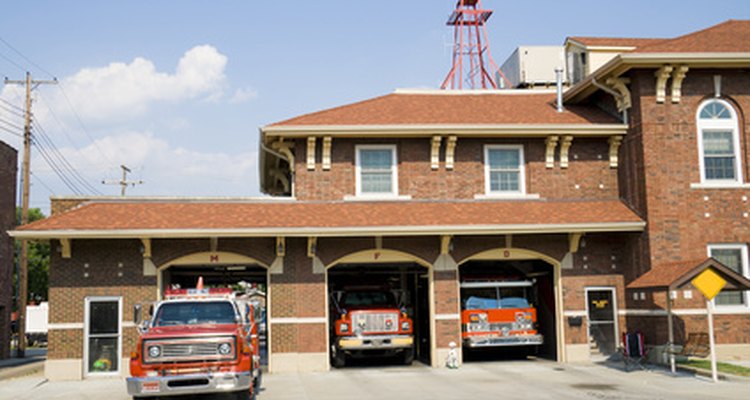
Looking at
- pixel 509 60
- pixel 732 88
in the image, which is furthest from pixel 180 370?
pixel 509 60

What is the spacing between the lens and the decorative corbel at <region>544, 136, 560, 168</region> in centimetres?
2248

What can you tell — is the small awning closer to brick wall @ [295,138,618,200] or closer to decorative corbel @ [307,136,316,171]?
brick wall @ [295,138,618,200]

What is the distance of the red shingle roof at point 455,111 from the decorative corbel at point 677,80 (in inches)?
86.2

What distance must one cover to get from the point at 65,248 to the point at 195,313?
6.60 m

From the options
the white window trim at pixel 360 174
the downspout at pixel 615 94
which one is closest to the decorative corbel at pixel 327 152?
the white window trim at pixel 360 174

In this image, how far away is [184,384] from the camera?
45.1 ft

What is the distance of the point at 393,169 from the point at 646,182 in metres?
7.02

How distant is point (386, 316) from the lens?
21344 millimetres

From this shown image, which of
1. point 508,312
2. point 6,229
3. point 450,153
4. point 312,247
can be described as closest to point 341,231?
point 312,247

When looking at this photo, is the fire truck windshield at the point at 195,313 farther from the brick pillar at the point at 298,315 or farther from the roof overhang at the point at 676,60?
the roof overhang at the point at 676,60

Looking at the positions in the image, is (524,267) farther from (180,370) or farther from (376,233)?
(180,370)

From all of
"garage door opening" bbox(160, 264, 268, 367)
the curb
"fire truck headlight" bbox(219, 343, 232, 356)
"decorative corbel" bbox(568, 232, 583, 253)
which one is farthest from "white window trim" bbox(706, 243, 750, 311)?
the curb

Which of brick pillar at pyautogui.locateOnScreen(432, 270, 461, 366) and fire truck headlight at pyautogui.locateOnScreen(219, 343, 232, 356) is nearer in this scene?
fire truck headlight at pyautogui.locateOnScreen(219, 343, 232, 356)

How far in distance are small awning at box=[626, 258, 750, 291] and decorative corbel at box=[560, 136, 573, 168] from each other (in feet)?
15.3
